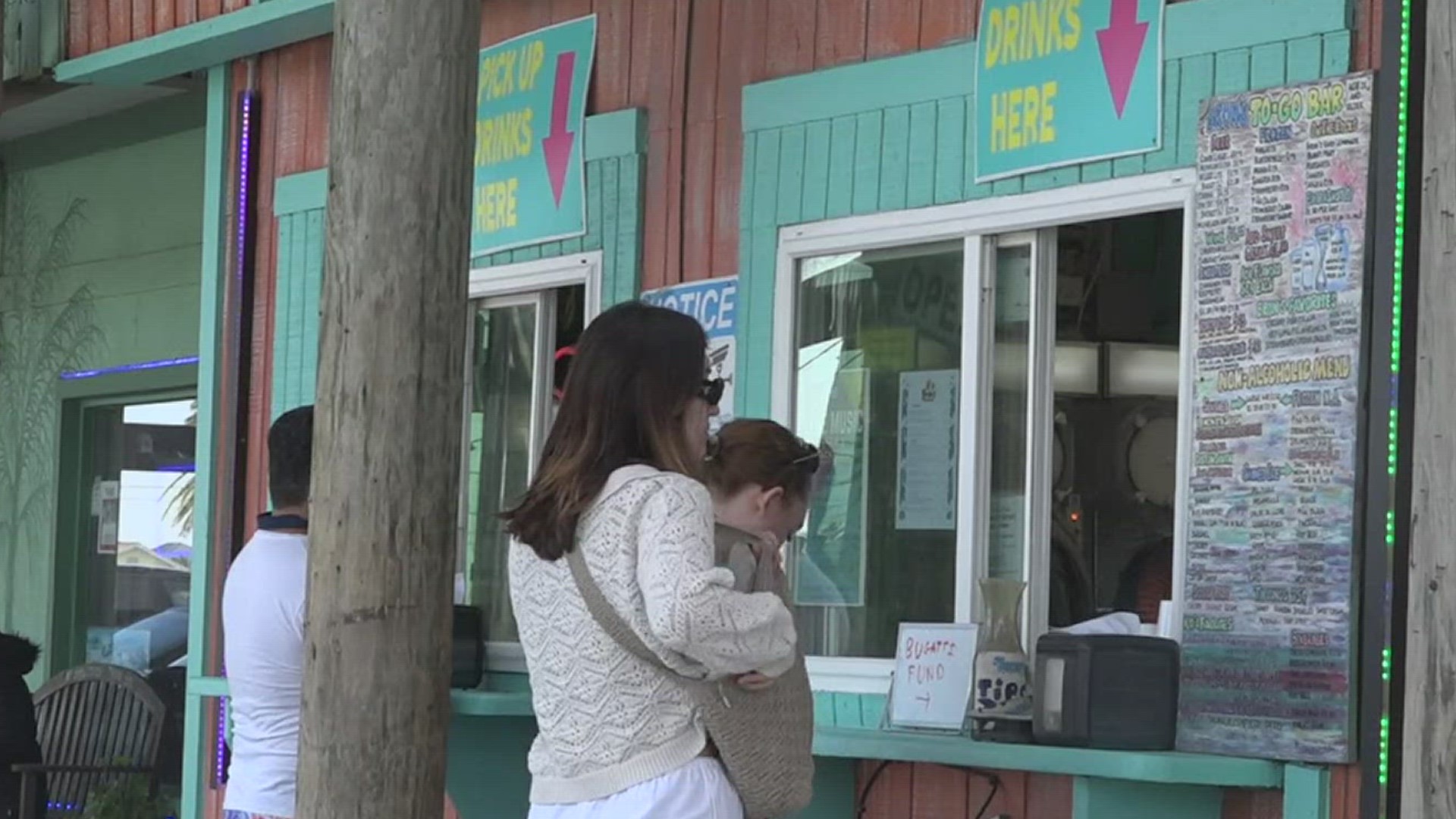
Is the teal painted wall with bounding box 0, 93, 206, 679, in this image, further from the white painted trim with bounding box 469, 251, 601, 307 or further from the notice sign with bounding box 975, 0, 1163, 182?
the notice sign with bounding box 975, 0, 1163, 182

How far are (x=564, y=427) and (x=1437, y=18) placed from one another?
5.00 feet

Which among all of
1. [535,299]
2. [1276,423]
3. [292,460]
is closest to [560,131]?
[535,299]

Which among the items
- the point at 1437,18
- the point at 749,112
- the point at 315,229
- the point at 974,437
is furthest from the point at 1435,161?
the point at 315,229

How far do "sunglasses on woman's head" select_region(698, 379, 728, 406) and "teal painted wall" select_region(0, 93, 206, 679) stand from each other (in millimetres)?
6974

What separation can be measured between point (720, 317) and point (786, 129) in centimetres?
57

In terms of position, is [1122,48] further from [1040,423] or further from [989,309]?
[1040,423]

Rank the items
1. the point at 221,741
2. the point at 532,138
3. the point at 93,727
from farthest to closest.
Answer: the point at 93,727, the point at 221,741, the point at 532,138

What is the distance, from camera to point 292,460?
5582mm

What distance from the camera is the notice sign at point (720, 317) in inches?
279

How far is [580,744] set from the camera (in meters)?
3.97

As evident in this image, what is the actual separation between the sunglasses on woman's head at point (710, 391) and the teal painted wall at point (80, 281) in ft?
22.9

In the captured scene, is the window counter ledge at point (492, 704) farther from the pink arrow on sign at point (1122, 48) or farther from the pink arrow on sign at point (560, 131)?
the pink arrow on sign at point (1122, 48)

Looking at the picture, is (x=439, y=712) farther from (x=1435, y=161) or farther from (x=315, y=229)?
(x=315, y=229)

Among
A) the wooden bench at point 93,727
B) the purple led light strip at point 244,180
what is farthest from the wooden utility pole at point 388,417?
the wooden bench at point 93,727
